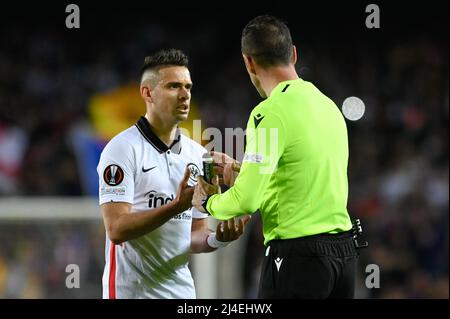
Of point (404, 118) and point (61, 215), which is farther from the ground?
point (404, 118)

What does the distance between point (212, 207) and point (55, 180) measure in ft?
16.9

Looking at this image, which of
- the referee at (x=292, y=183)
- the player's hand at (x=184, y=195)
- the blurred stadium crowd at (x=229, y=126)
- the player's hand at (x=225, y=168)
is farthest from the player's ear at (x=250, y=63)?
the blurred stadium crowd at (x=229, y=126)

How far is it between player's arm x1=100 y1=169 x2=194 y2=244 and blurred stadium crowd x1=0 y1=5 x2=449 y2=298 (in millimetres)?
2141

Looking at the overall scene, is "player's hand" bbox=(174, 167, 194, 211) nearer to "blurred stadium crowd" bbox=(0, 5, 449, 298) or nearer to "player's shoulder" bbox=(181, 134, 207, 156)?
"player's shoulder" bbox=(181, 134, 207, 156)

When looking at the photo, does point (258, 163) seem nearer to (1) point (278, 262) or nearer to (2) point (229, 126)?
(1) point (278, 262)

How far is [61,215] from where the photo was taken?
249 inches

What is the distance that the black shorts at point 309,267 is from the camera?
3.36 m

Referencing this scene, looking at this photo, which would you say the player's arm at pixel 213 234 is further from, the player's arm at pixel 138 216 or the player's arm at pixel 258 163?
the player's arm at pixel 258 163

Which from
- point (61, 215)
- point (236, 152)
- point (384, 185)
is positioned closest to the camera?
point (236, 152)

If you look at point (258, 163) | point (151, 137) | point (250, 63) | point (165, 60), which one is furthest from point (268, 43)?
point (151, 137)

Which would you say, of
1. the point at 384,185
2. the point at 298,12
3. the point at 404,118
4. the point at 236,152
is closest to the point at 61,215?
the point at 236,152

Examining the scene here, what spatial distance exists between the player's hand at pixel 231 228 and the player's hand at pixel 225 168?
284mm

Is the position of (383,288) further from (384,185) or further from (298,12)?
(298,12)
